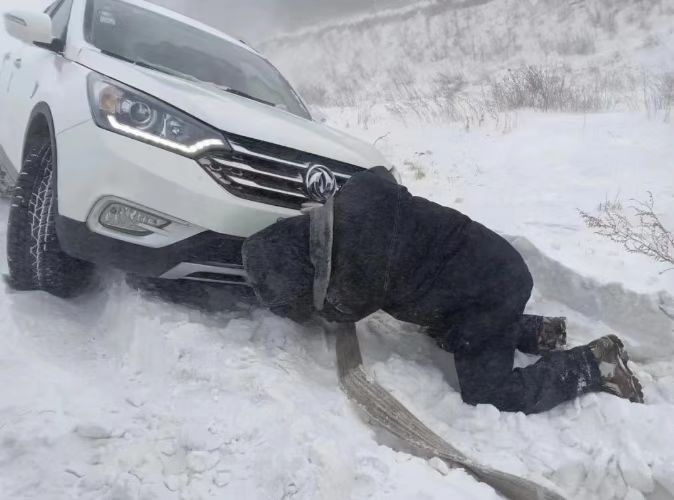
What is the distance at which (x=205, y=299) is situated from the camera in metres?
2.62

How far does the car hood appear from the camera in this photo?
225cm

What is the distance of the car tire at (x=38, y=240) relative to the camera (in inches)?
95.9

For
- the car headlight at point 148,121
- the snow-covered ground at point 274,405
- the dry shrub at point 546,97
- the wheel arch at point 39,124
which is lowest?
the snow-covered ground at point 274,405

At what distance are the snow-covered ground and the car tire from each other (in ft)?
0.36

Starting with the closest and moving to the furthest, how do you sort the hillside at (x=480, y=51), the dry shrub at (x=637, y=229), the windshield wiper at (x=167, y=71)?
1. the windshield wiper at (x=167, y=71)
2. the dry shrub at (x=637, y=229)
3. the hillside at (x=480, y=51)

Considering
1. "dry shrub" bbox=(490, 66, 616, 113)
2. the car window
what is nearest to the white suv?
the car window

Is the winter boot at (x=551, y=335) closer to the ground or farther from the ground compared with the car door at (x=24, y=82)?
closer to the ground

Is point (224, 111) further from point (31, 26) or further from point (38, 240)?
point (31, 26)

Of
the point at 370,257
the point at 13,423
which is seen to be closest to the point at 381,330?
the point at 370,257

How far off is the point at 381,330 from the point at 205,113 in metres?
1.40

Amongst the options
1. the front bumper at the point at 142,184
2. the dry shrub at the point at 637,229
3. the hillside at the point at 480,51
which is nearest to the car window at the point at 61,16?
the front bumper at the point at 142,184

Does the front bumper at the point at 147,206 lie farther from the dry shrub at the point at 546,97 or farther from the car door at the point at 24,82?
the dry shrub at the point at 546,97

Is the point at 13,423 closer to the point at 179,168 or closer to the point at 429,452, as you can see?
the point at 179,168

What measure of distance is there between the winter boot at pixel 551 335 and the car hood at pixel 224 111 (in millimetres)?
1229
